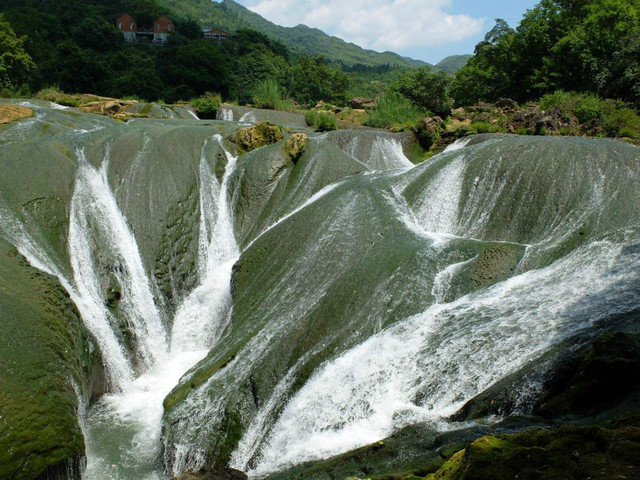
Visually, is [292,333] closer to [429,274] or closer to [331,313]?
[331,313]

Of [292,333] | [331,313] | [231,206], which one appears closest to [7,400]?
[292,333]

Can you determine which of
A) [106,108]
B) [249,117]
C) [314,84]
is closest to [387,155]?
[249,117]

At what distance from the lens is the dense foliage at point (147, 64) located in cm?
4597

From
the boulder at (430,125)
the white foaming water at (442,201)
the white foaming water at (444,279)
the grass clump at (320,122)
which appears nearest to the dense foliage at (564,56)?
the boulder at (430,125)

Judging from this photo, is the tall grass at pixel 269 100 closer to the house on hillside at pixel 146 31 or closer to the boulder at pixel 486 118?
the boulder at pixel 486 118

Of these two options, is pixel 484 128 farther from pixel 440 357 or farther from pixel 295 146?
pixel 440 357

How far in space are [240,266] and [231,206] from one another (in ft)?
9.62

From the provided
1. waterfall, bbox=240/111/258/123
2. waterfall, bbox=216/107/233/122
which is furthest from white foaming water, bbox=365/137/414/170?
waterfall, bbox=216/107/233/122

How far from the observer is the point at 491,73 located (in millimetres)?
33000

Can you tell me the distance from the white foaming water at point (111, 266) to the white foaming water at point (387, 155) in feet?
29.7

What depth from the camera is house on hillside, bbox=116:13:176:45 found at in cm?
8794

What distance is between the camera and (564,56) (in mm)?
27781

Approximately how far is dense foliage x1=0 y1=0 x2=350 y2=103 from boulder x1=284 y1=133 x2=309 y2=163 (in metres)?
21.0

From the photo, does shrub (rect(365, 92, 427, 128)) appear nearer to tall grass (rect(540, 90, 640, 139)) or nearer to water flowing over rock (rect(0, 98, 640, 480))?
tall grass (rect(540, 90, 640, 139))
